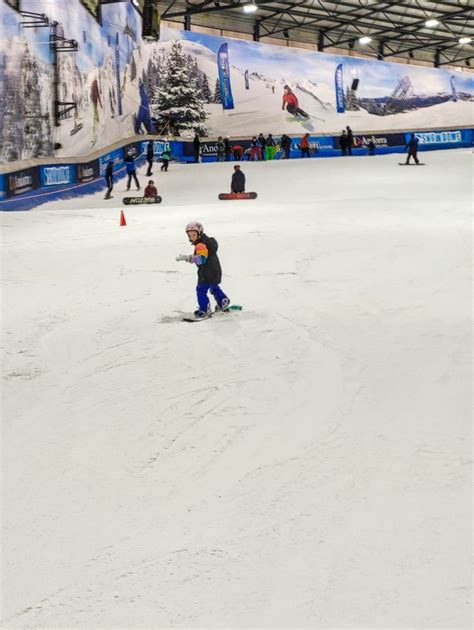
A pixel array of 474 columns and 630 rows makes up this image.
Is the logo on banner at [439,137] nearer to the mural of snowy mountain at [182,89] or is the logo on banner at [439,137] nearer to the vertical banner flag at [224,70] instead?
the mural of snowy mountain at [182,89]

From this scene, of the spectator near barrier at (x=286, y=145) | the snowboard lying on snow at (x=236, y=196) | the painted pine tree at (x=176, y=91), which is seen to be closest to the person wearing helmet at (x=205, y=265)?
the snowboard lying on snow at (x=236, y=196)

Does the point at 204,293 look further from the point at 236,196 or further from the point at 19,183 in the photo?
the point at 236,196

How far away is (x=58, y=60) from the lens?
1975 centimetres

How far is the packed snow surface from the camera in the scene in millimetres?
2955

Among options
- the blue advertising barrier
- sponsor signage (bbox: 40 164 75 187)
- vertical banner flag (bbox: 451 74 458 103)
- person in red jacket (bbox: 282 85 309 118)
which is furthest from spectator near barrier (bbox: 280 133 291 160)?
sponsor signage (bbox: 40 164 75 187)

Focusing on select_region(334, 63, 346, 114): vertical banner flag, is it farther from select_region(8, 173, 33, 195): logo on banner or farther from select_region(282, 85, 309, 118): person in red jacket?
select_region(8, 173, 33, 195): logo on banner

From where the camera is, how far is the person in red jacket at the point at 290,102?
3441 cm

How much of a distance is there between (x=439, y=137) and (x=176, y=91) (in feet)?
46.4

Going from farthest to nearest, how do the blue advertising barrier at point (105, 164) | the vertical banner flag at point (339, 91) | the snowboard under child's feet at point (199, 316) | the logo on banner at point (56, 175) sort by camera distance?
the vertical banner flag at point (339, 91) < the logo on banner at point (56, 175) < the blue advertising barrier at point (105, 164) < the snowboard under child's feet at point (199, 316)

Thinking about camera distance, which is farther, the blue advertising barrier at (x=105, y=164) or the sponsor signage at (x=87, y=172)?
the sponsor signage at (x=87, y=172)

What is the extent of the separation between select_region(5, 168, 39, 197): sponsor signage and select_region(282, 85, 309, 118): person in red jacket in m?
18.3

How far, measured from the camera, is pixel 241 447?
4.33 m

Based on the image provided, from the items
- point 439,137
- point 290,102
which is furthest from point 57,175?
point 439,137

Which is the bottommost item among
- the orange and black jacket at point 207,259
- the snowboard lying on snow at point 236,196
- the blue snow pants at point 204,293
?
the blue snow pants at point 204,293
